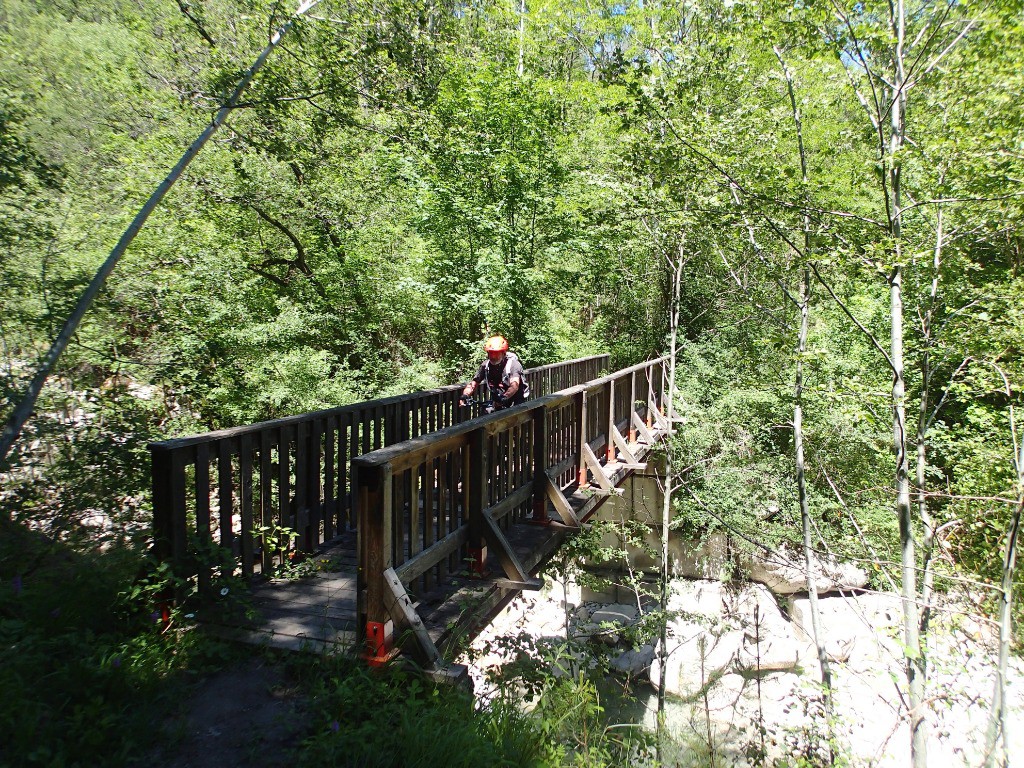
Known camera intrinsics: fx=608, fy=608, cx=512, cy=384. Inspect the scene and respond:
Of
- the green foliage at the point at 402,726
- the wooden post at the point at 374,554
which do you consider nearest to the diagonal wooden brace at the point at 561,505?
the green foliage at the point at 402,726

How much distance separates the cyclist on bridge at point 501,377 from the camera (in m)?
6.62

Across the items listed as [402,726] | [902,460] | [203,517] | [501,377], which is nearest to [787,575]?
[902,460]

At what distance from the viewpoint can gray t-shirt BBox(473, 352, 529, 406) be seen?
21.9 ft

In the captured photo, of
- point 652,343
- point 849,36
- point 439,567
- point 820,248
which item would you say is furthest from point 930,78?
point 652,343

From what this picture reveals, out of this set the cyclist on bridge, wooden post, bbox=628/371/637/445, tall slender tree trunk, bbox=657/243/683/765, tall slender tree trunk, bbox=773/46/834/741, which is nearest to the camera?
tall slender tree trunk, bbox=773/46/834/741

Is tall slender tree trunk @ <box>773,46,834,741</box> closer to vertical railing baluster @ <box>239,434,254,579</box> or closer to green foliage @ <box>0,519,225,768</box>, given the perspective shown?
vertical railing baluster @ <box>239,434,254,579</box>

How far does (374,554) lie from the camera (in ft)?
10.2

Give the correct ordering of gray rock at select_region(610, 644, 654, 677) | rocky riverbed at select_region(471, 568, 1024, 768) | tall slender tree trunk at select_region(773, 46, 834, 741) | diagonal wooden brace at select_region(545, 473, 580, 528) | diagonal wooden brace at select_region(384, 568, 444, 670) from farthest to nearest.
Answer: gray rock at select_region(610, 644, 654, 677) → rocky riverbed at select_region(471, 568, 1024, 768) → tall slender tree trunk at select_region(773, 46, 834, 741) → diagonal wooden brace at select_region(545, 473, 580, 528) → diagonal wooden brace at select_region(384, 568, 444, 670)

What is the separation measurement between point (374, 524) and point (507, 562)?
143cm

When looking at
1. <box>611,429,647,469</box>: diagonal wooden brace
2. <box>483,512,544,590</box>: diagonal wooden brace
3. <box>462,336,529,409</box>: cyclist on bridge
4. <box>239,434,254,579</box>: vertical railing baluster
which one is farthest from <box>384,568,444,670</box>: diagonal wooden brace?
<box>611,429,647,469</box>: diagonal wooden brace

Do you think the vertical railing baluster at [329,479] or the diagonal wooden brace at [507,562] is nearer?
the diagonal wooden brace at [507,562]

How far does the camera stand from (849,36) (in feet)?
15.7

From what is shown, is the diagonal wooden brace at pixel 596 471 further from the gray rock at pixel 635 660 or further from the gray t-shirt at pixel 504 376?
the gray rock at pixel 635 660

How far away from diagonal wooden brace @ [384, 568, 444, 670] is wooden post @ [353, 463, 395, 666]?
0.10 ft
